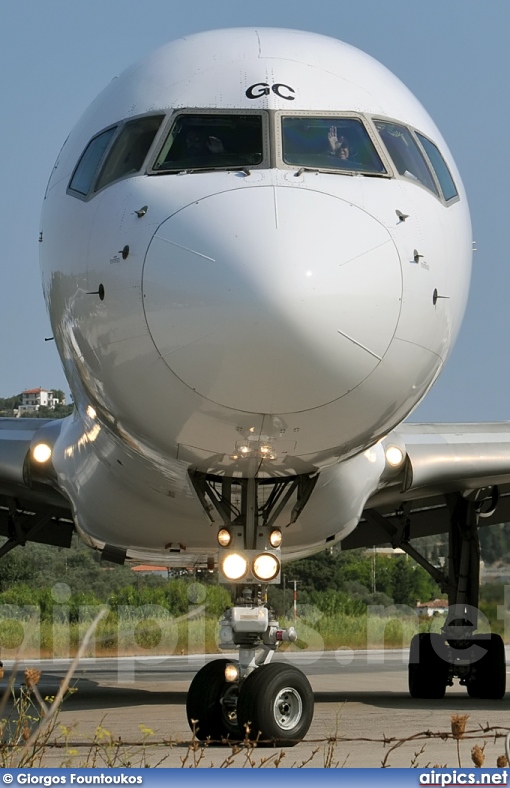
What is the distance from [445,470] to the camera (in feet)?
42.5

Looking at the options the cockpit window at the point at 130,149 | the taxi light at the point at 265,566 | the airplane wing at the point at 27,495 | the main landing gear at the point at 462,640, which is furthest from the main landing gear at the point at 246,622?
the main landing gear at the point at 462,640

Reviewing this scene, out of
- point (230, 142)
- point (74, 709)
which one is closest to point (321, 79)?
point (230, 142)

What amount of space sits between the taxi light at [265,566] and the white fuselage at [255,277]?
709mm

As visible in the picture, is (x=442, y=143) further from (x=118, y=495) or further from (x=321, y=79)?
(x=118, y=495)

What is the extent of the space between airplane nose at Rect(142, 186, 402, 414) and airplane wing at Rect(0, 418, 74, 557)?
5514 millimetres

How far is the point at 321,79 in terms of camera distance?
8.83 meters

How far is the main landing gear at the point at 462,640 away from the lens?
15.1 meters

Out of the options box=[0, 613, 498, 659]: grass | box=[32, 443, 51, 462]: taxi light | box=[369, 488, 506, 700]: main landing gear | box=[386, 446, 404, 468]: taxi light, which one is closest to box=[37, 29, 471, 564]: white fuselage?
box=[32, 443, 51, 462]: taxi light

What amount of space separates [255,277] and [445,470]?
6500 millimetres

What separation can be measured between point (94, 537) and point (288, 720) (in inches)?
188

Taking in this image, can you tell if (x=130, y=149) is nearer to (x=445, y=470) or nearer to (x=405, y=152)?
(x=405, y=152)

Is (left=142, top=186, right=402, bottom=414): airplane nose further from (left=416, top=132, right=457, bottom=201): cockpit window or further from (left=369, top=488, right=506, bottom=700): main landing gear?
(left=369, top=488, right=506, bottom=700): main landing gear

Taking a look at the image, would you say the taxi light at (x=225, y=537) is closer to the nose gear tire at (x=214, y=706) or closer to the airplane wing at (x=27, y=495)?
the nose gear tire at (x=214, y=706)

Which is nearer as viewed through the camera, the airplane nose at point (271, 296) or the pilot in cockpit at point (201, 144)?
the airplane nose at point (271, 296)
